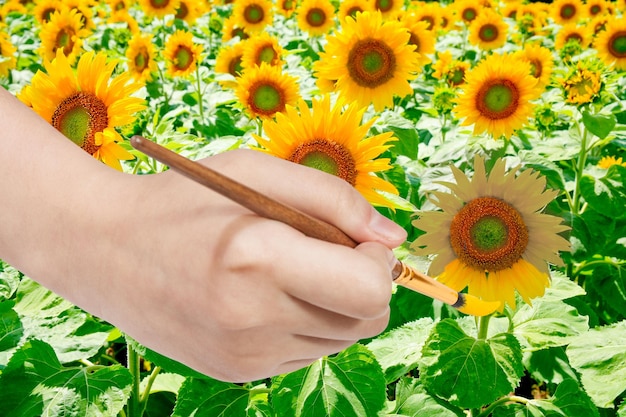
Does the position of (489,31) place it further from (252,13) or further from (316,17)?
(252,13)

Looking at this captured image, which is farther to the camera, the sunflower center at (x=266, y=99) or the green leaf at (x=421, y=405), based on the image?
the sunflower center at (x=266, y=99)

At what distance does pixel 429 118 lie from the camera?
100 inches

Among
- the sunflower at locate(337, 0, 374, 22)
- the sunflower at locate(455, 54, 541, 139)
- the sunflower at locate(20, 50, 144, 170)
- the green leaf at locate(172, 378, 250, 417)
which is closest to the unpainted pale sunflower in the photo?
the sunflower at locate(337, 0, 374, 22)

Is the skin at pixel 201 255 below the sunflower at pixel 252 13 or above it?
below

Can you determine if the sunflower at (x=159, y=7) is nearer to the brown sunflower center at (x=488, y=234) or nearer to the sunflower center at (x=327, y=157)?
the sunflower center at (x=327, y=157)

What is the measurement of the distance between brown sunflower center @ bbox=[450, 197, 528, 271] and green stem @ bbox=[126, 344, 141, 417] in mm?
707

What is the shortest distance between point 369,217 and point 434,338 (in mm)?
658

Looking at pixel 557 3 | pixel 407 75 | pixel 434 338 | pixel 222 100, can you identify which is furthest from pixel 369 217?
pixel 557 3

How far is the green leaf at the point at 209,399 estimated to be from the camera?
4.23ft

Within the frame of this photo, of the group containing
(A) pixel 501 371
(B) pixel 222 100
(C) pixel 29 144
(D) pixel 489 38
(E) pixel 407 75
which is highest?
(D) pixel 489 38

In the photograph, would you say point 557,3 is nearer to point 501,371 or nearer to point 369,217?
point 501,371

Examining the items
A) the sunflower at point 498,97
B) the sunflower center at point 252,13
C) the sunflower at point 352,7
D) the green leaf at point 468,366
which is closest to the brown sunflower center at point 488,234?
the green leaf at point 468,366

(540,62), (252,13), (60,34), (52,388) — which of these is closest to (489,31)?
(540,62)

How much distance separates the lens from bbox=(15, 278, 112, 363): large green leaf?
137 centimetres
